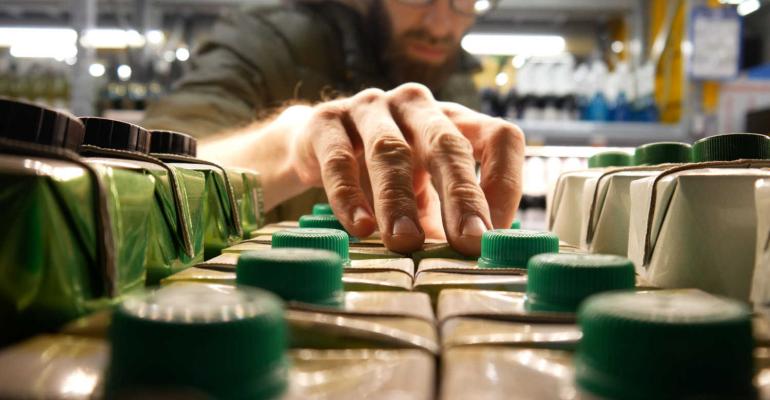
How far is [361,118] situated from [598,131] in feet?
5.32

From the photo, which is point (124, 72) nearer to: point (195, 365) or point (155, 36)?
point (155, 36)

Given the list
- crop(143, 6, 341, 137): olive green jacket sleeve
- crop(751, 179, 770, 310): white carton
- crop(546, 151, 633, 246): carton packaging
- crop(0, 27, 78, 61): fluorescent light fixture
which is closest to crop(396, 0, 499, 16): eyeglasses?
crop(143, 6, 341, 137): olive green jacket sleeve

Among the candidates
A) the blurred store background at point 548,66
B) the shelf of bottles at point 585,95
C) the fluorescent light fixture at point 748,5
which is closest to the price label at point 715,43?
the blurred store background at point 548,66

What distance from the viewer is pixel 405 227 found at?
670 millimetres

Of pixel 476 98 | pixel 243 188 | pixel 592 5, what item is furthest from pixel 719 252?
pixel 592 5

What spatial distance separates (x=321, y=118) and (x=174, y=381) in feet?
2.19

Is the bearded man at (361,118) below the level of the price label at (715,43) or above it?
below

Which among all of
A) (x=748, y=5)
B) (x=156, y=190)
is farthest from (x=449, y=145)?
(x=748, y=5)

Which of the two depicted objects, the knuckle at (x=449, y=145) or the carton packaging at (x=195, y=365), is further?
the knuckle at (x=449, y=145)

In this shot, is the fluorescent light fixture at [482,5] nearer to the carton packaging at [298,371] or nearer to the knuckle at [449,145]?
the knuckle at [449,145]

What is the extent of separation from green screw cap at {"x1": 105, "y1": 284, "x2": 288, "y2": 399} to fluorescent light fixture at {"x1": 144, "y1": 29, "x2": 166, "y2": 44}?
117 inches

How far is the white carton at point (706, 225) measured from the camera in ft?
1.49

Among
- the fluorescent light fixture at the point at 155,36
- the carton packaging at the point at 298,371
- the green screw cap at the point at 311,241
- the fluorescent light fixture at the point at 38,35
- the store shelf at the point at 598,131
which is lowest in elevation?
the carton packaging at the point at 298,371

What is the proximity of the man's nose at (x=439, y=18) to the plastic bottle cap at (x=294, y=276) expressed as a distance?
4.52ft
